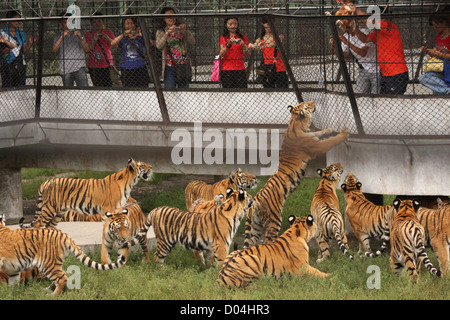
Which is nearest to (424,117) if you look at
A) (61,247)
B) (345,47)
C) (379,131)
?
(379,131)

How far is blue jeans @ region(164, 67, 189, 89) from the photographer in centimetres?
1034

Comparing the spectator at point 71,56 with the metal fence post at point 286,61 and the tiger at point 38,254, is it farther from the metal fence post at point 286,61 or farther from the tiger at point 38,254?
the tiger at point 38,254

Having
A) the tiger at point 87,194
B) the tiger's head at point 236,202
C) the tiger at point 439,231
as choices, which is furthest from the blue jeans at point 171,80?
the tiger at point 439,231

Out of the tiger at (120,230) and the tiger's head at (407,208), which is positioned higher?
the tiger's head at (407,208)

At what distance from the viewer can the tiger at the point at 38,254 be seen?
291 inches

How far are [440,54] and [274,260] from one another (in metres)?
2.85

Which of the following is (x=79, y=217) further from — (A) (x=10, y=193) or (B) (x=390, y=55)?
(B) (x=390, y=55)

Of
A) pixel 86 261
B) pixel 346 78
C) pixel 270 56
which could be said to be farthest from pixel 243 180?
pixel 86 261

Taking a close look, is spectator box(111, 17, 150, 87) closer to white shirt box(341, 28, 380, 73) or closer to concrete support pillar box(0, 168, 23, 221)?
concrete support pillar box(0, 168, 23, 221)

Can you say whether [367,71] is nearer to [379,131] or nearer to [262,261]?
[379,131]

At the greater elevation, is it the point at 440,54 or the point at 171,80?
the point at 440,54

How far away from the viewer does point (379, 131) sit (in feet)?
29.2

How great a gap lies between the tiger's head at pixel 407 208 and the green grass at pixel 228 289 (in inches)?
20.5

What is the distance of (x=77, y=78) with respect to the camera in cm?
1095
